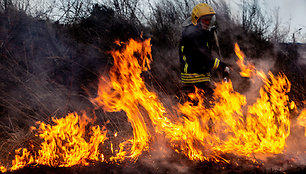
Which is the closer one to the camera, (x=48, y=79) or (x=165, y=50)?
(x=48, y=79)

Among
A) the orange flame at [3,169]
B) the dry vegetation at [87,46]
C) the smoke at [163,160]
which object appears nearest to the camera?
the smoke at [163,160]

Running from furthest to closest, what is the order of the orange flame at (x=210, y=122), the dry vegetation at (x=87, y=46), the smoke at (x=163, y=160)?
the dry vegetation at (x=87, y=46), the orange flame at (x=210, y=122), the smoke at (x=163, y=160)

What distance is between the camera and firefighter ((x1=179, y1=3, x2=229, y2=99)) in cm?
359

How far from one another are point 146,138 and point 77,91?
3930 millimetres

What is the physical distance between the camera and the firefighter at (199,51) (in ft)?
11.8

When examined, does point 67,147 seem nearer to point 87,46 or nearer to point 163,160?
point 163,160

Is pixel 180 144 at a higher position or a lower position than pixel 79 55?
lower

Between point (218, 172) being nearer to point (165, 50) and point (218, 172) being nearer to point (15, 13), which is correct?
point (165, 50)

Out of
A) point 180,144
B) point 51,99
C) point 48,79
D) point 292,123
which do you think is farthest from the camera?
point 48,79

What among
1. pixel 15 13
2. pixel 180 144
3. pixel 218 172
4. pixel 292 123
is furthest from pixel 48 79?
pixel 292 123

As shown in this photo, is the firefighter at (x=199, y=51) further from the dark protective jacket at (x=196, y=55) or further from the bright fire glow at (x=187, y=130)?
the bright fire glow at (x=187, y=130)

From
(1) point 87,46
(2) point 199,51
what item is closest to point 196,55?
(2) point 199,51

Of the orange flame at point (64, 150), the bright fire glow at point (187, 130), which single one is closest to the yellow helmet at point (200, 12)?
the bright fire glow at point (187, 130)

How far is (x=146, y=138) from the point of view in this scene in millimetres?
3867
